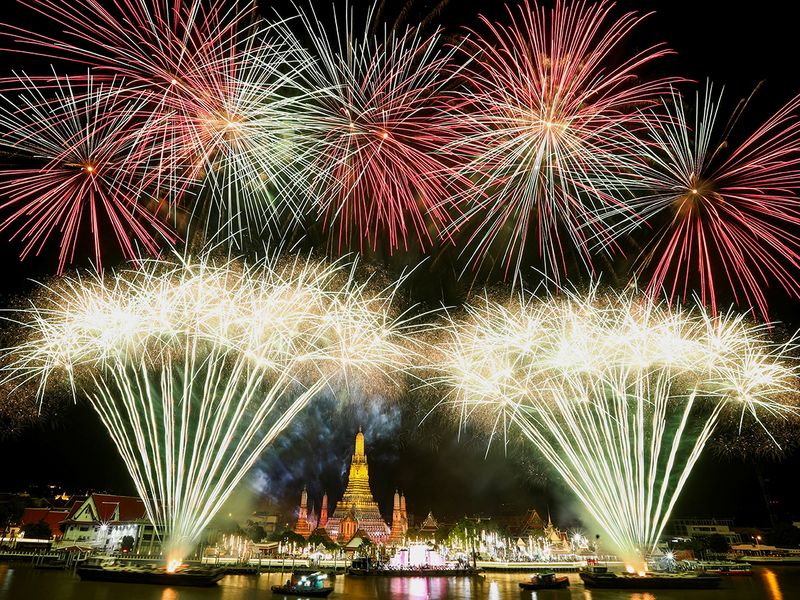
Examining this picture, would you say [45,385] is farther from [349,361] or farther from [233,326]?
[349,361]

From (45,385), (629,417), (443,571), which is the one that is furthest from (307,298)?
(443,571)

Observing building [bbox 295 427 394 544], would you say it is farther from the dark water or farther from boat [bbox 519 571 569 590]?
boat [bbox 519 571 569 590]

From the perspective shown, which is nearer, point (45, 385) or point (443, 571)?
point (45, 385)

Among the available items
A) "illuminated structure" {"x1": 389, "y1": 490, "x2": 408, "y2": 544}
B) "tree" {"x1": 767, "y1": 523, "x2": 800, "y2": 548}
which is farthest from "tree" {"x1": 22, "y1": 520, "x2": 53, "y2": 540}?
"tree" {"x1": 767, "y1": 523, "x2": 800, "y2": 548}

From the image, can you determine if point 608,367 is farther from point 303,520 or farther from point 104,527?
point 303,520

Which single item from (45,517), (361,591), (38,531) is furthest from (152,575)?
(45,517)

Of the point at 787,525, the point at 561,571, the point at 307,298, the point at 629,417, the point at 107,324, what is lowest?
the point at 561,571

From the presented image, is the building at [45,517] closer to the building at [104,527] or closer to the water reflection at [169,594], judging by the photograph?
the building at [104,527]
